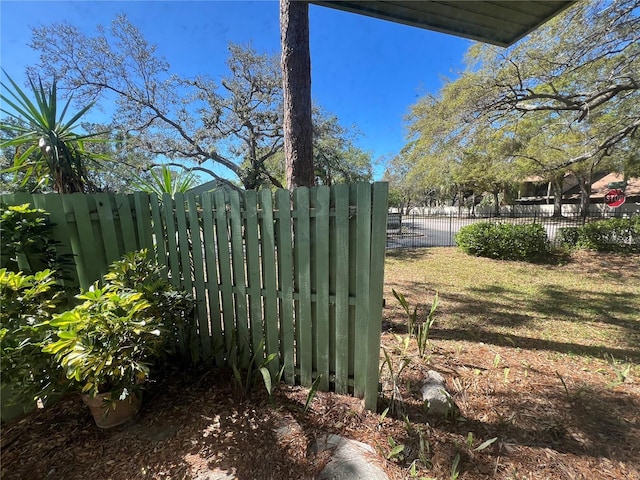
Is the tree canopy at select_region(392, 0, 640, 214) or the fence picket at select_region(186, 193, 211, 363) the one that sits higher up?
the tree canopy at select_region(392, 0, 640, 214)

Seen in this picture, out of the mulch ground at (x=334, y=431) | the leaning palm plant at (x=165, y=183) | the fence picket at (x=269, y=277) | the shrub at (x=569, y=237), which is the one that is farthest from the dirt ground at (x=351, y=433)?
the shrub at (x=569, y=237)

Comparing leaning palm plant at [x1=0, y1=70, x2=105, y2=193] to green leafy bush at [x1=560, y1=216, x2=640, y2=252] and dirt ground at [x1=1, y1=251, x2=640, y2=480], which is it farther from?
green leafy bush at [x1=560, y1=216, x2=640, y2=252]

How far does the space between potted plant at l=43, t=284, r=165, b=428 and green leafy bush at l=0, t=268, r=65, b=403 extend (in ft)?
0.32

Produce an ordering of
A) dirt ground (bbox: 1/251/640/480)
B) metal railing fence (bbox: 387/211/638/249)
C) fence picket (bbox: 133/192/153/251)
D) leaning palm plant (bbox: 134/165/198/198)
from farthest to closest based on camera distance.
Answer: metal railing fence (bbox: 387/211/638/249), leaning palm plant (bbox: 134/165/198/198), fence picket (bbox: 133/192/153/251), dirt ground (bbox: 1/251/640/480)

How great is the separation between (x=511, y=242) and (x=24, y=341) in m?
9.31

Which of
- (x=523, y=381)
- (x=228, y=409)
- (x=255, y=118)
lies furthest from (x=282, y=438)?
(x=255, y=118)

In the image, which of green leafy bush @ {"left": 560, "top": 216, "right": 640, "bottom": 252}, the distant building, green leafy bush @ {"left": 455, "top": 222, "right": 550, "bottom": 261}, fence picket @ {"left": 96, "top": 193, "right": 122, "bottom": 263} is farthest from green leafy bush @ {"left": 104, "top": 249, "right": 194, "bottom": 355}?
the distant building

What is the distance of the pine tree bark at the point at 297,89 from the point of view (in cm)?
289

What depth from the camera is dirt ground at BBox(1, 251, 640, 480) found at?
61.2 inches

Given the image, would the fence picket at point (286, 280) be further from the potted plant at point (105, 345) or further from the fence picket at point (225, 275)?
the potted plant at point (105, 345)

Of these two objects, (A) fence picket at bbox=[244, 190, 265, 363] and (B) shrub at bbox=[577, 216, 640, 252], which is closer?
(A) fence picket at bbox=[244, 190, 265, 363]

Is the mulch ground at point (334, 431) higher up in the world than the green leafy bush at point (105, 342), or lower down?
lower down

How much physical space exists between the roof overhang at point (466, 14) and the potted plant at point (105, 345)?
8.74 ft

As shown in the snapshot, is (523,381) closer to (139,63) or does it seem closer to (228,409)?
(228,409)
